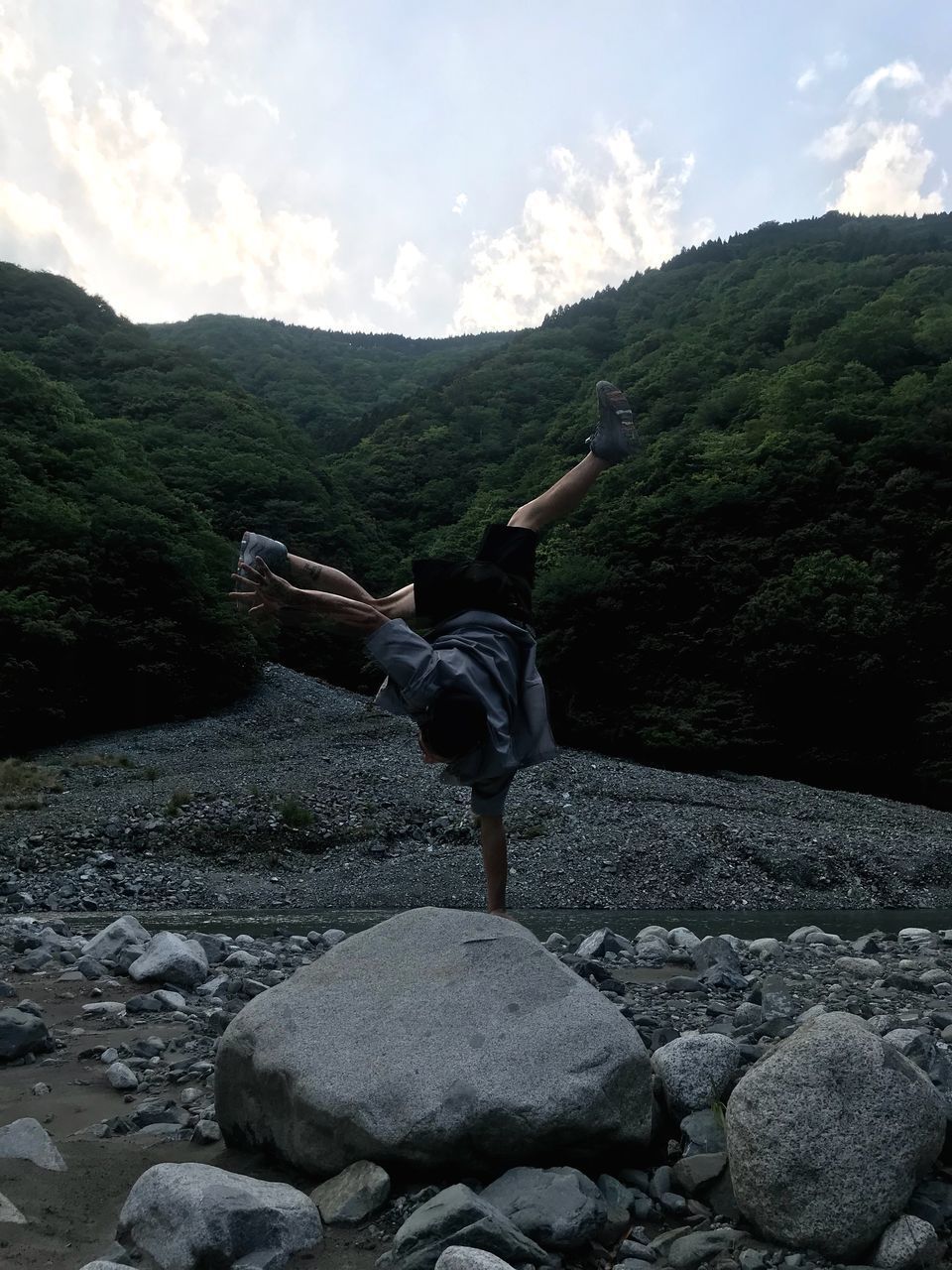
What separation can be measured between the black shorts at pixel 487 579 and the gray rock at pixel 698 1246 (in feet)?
7.09

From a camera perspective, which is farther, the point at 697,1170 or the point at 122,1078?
the point at 122,1078

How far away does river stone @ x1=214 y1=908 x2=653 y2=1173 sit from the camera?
3.01 meters

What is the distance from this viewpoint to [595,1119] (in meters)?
3.07

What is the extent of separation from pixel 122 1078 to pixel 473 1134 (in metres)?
1.75

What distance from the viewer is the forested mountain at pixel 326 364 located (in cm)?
7088

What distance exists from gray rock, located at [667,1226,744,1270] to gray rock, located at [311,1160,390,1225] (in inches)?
33.4

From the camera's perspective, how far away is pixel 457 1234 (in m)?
2.56

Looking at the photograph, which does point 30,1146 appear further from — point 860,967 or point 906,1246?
point 860,967

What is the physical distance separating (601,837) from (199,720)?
21.2m

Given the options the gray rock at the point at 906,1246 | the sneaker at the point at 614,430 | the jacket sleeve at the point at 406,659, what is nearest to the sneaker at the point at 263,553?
the jacket sleeve at the point at 406,659

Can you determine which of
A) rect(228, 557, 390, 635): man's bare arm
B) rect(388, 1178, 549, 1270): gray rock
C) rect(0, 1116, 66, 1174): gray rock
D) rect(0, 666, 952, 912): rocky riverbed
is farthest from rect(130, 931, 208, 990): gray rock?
rect(0, 666, 952, 912): rocky riverbed

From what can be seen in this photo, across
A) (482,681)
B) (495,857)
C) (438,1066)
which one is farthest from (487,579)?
(438,1066)

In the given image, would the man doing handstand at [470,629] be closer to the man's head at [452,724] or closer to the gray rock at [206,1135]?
the man's head at [452,724]

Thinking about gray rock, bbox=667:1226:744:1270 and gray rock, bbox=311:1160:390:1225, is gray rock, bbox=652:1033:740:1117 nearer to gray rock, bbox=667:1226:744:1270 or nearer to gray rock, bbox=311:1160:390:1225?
gray rock, bbox=667:1226:744:1270
